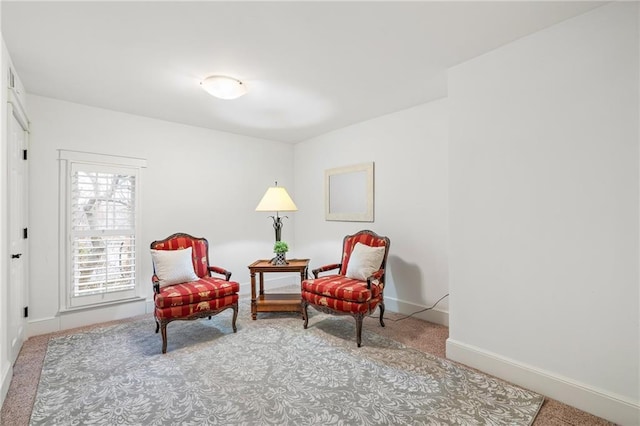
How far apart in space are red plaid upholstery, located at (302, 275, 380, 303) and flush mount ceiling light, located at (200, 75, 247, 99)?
2.02 metres

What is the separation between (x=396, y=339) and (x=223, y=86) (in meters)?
2.85

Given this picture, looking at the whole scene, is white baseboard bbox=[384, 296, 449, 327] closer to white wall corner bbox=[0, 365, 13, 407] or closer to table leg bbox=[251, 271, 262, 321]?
table leg bbox=[251, 271, 262, 321]

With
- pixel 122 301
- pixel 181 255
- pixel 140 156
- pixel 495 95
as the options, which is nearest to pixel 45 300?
pixel 122 301

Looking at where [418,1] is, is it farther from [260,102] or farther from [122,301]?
[122,301]

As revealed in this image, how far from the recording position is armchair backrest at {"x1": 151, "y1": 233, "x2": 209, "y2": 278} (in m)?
3.51

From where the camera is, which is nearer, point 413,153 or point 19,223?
point 19,223

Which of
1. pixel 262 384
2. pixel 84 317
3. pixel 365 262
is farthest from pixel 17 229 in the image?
pixel 365 262

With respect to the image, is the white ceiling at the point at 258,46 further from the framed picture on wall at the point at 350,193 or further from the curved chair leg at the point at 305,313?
the curved chair leg at the point at 305,313

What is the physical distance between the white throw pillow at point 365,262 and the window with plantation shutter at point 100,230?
2.61 m

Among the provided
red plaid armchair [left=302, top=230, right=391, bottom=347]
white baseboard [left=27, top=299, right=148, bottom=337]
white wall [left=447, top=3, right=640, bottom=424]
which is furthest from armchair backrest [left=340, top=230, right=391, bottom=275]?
white baseboard [left=27, top=299, right=148, bottom=337]

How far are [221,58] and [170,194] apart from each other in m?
2.23

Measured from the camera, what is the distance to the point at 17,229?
104 inches

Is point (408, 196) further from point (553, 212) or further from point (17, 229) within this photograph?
point (17, 229)

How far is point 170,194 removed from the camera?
403 centimetres
